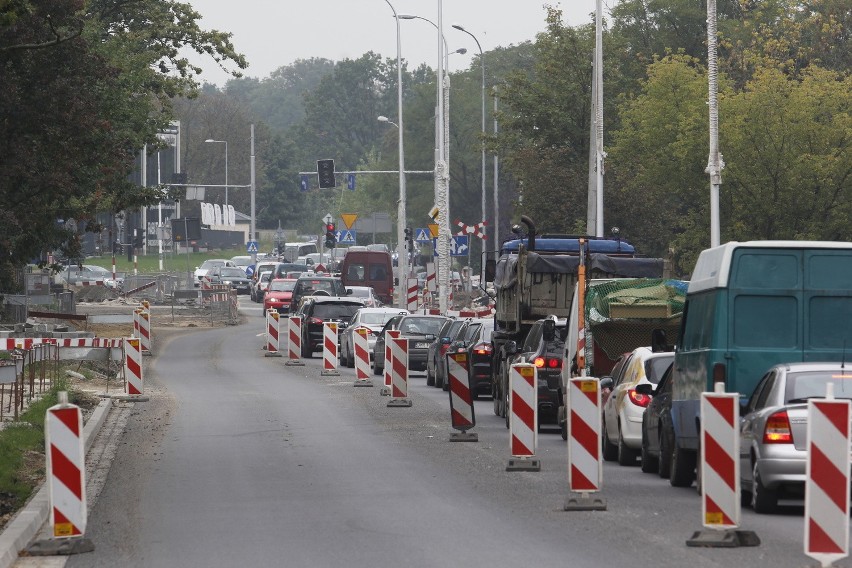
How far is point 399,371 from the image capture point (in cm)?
2714

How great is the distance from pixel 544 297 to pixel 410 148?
90.2m

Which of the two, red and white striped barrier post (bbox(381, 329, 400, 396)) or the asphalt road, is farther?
red and white striped barrier post (bbox(381, 329, 400, 396))

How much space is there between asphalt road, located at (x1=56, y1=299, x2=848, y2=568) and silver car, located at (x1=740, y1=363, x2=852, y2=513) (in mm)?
298

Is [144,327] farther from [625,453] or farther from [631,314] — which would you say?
[625,453]

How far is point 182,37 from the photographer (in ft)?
164

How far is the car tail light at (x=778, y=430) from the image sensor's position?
13523 mm

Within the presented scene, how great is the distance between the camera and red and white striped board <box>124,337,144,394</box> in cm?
2833

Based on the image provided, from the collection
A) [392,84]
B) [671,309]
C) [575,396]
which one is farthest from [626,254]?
[392,84]

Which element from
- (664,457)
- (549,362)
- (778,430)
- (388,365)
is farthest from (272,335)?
(778,430)

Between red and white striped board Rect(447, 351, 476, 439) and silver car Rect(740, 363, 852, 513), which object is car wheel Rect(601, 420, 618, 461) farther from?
silver car Rect(740, 363, 852, 513)

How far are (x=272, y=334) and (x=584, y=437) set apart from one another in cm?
3099

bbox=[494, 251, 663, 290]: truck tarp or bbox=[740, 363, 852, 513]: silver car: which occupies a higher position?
bbox=[494, 251, 663, 290]: truck tarp

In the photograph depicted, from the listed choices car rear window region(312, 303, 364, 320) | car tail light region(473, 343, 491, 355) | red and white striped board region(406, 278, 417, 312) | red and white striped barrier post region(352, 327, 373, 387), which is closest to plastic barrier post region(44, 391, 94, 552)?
car tail light region(473, 343, 491, 355)

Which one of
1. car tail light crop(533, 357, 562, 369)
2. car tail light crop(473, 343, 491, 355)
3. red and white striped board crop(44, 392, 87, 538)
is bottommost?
car tail light crop(473, 343, 491, 355)
